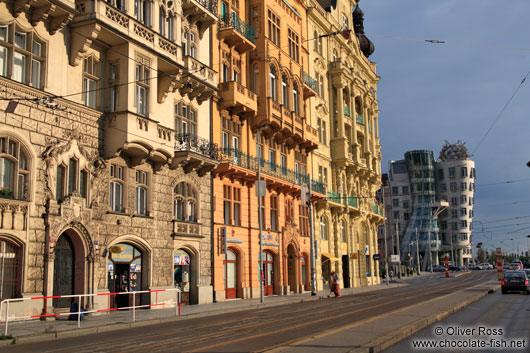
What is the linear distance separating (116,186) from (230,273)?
1174cm

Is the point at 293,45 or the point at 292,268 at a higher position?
the point at 293,45

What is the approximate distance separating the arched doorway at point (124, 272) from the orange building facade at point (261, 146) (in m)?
6.56

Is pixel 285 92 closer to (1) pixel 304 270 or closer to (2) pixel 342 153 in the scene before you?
(2) pixel 342 153

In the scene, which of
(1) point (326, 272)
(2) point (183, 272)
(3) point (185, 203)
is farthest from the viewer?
(1) point (326, 272)

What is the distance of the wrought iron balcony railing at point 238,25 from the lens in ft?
116

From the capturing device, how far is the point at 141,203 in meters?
26.7

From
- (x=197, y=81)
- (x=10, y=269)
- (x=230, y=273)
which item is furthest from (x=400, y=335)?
(x=230, y=273)

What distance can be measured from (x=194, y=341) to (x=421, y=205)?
476 feet

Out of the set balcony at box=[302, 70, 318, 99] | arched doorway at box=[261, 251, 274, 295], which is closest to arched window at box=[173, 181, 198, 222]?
arched doorway at box=[261, 251, 274, 295]

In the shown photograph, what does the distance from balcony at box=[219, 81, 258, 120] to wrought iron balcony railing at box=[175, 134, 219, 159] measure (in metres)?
3.27

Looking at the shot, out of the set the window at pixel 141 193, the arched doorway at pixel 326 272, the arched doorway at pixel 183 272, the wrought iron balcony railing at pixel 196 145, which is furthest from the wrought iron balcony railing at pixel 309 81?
the window at pixel 141 193

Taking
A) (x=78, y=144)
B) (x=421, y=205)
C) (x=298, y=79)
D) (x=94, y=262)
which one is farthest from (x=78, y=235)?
(x=421, y=205)

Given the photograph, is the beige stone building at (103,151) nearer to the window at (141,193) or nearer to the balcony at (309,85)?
the window at (141,193)

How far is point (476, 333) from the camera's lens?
48.3 feet
